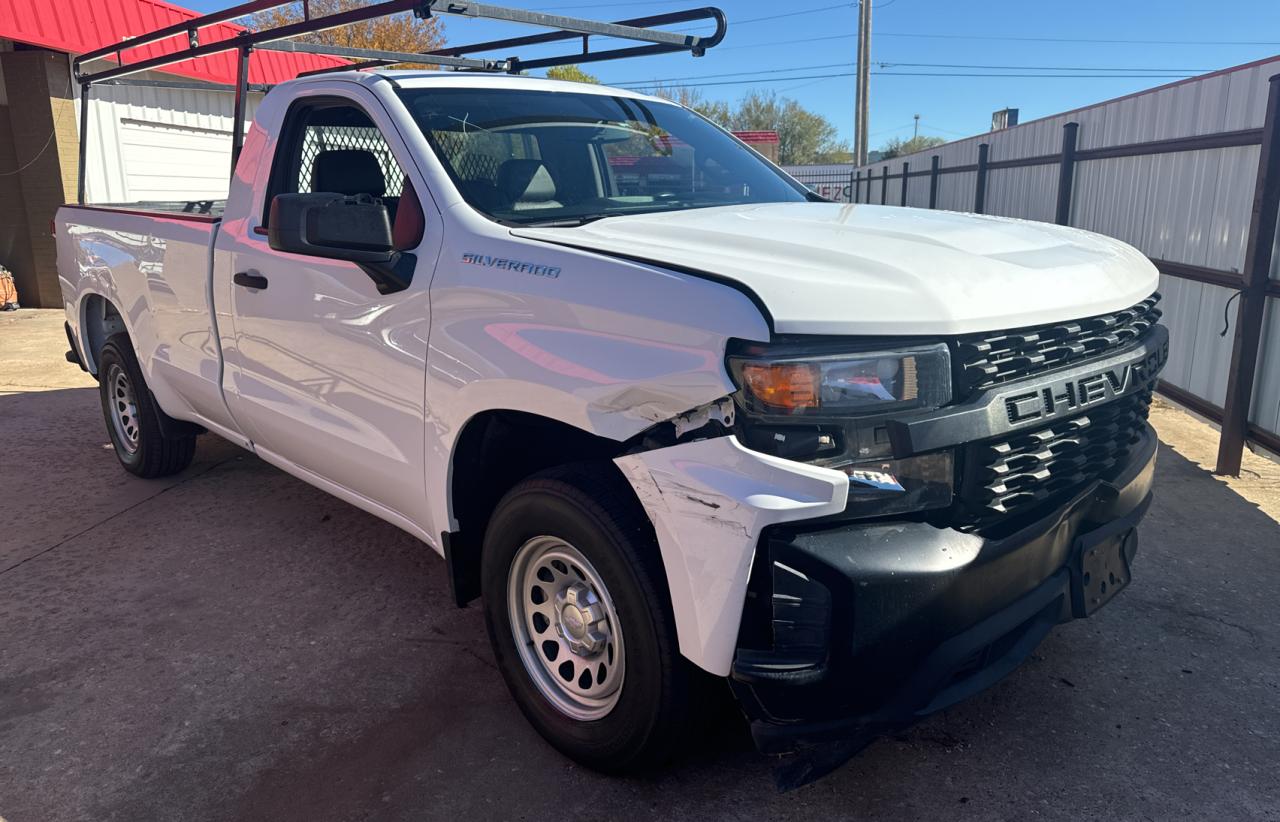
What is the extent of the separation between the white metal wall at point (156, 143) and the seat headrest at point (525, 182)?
980 cm

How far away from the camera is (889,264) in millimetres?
2402

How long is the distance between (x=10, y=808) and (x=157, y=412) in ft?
9.78

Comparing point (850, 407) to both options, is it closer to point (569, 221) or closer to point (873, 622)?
point (873, 622)

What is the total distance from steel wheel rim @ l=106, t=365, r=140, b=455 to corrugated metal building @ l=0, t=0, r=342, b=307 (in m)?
6.97

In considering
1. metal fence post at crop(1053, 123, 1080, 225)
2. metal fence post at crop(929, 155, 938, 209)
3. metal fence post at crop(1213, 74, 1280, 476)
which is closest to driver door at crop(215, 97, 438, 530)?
metal fence post at crop(1213, 74, 1280, 476)

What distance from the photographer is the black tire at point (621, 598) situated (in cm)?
245

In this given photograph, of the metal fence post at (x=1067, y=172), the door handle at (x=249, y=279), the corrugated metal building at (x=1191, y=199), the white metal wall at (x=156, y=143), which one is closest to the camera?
the door handle at (x=249, y=279)

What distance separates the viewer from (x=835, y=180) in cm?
3703

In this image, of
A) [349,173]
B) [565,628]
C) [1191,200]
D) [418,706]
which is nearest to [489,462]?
[565,628]

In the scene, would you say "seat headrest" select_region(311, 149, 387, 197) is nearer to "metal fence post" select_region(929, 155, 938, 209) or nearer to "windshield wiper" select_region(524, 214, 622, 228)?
"windshield wiper" select_region(524, 214, 622, 228)

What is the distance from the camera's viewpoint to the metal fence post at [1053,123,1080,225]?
28.5ft

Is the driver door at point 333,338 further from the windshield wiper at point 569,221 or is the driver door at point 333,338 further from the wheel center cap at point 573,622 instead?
the wheel center cap at point 573,622

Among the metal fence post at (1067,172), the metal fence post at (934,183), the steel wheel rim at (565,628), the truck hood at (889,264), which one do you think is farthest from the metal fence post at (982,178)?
the steel wheel rim at (565,628)

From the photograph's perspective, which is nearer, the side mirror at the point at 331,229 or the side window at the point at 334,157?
the side mirror at the point at 331,229
